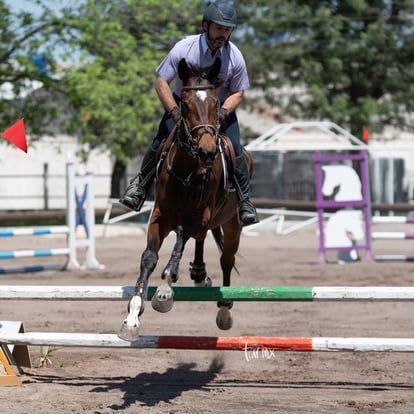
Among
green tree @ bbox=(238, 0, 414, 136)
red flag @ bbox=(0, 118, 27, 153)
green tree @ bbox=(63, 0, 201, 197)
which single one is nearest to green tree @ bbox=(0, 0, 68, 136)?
green tree @ bbox=(63, 0, 201, 197)

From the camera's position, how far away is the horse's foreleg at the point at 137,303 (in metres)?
6.07

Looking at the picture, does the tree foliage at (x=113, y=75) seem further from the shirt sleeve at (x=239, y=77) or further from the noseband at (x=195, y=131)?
the noseband at (x=195, y=131)

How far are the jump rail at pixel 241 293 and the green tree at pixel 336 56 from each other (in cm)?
2820

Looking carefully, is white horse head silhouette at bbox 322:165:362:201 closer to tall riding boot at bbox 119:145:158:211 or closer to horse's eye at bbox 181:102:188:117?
tall riding boot at bbox 119:145:158:211

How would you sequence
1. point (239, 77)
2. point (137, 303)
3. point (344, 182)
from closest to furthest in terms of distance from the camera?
point (137, 303) < point (239, 77) < point (344, 182)

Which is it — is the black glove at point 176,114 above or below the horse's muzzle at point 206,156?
above

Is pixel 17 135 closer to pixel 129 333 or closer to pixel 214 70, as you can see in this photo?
pixel 214 70

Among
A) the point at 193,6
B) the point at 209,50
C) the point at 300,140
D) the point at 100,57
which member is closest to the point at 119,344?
the point at 209,50

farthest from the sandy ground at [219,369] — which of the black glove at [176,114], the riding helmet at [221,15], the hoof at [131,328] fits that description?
the riding helmet at [221,15]

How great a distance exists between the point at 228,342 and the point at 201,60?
2.06 m

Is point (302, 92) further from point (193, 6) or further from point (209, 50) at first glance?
point (209, 50)

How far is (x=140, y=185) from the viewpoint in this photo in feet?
22.9

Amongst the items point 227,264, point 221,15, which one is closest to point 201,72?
point 221,15

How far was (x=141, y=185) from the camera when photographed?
6996 mm
